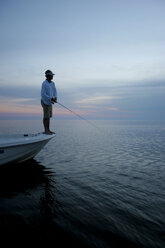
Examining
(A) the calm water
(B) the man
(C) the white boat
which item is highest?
(B) the man

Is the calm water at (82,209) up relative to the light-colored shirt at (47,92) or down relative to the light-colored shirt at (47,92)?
down

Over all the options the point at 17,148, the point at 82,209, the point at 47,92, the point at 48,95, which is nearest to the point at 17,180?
the point at 17,148

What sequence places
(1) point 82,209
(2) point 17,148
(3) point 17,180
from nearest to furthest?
(1) point 82,209, (3) point 17,180, (2) point 17,148

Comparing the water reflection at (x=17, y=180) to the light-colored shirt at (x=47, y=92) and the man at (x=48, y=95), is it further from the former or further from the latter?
the light-colored shirt at (x=47, y=92)

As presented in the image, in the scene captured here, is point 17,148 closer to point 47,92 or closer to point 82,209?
point 47,92

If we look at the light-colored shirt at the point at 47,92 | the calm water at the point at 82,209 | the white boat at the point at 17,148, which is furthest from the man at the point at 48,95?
the calm water at the point at 82,209

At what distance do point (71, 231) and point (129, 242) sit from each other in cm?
137

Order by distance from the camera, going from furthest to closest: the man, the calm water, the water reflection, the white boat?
the man → the white boat → the water reflection → the calm water

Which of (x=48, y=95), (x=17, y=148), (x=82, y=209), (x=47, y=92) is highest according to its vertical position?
(x=47, y=92)

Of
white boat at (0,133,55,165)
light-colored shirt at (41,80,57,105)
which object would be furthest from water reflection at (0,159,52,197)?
light-colored shirt at (41,80,57,105)

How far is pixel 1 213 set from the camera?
470 cm

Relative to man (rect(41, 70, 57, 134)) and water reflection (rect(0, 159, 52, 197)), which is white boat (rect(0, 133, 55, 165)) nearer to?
water reflection (rect(0, 159, 52, 197))

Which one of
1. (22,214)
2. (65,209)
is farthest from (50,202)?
(22,214)

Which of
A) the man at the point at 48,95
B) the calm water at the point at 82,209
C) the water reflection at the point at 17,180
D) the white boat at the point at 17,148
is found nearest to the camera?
the calm water at the point at 82,209
